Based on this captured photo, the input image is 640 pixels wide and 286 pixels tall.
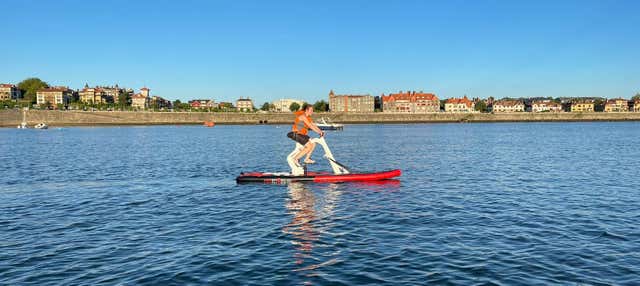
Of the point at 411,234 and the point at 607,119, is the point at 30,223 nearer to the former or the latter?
the point at 411,234

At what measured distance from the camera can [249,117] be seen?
187m

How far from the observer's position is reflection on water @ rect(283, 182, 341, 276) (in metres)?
11.8

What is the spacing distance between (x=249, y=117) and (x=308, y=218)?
174 m

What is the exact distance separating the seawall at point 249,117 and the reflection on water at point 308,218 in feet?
533

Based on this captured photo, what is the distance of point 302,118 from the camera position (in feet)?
74.9

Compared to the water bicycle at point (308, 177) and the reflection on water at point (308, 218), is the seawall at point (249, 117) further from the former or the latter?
the reflection on water at point (308, 218)

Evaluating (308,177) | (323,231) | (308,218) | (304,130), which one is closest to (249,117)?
(308,177)

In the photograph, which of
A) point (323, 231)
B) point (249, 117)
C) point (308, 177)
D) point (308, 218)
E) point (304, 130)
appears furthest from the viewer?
point (249, 117)

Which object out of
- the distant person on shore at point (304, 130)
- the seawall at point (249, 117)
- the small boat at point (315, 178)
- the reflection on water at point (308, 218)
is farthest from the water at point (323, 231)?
the seawall at point (249, 117)

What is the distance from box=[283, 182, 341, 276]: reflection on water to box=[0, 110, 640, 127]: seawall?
533 feet

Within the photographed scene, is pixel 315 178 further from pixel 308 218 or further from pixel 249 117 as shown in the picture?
pixel 249 117

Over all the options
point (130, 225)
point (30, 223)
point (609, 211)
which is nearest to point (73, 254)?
point (130, 225)

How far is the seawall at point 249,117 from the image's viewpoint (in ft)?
531

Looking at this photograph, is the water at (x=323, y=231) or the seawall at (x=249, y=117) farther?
the seawall at (x=249, y=117)
